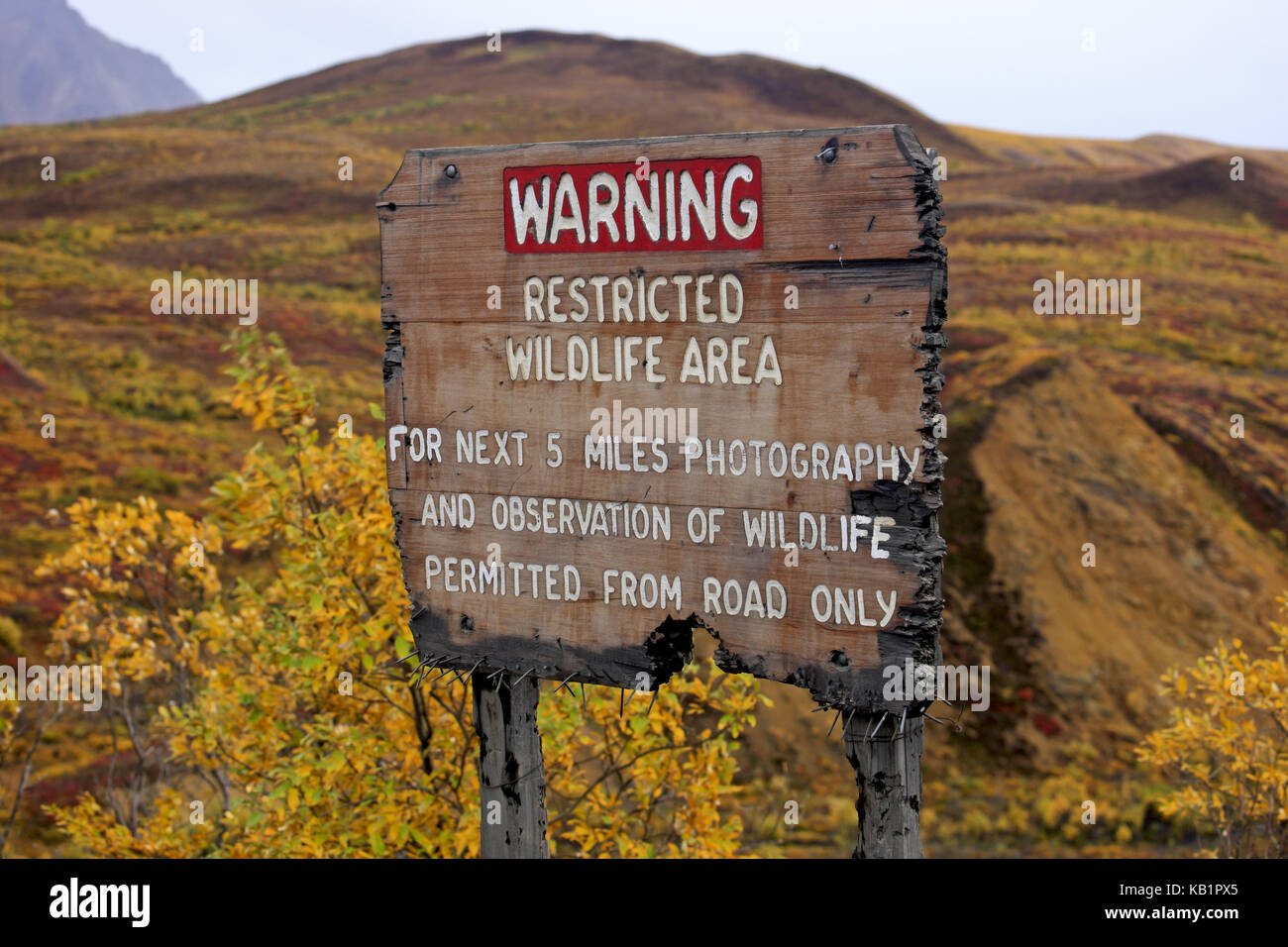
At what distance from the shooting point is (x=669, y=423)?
377 cm

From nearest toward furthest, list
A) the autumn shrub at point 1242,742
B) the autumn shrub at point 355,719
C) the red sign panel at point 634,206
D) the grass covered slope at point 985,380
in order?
the red sign panel at point 634,206, the autumn shrub at point 355,719, the autumn shrub at point 1242,742, the grass covered slope at point 985,380

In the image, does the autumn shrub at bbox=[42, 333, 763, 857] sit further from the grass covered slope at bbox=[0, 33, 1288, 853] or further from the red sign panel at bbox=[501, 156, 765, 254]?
the red sign panel at bbox=[501, 156, 765, 254]

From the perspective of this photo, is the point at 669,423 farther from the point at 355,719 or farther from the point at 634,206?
the point at 355,719

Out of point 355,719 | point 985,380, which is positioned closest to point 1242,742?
point 355,719

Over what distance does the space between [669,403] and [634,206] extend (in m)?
0.74

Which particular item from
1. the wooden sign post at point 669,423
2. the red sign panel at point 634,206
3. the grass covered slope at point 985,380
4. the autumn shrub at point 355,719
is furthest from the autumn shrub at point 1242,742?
the red sign panel at point 634,206

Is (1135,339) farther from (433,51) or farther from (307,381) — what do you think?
(433,51)

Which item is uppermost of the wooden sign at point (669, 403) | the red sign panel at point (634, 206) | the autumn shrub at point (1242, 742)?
the red sign panel at point (634, 206)

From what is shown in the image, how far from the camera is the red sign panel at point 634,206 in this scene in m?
3.63

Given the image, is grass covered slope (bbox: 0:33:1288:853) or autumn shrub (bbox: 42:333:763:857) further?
grass covered slope (bbox: 0:33:1288:853)

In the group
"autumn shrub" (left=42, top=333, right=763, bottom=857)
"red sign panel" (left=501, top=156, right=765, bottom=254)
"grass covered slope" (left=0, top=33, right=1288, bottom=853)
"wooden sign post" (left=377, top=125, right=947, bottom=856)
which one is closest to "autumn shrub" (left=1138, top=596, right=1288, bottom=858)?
"grass covered slope" (left=0, top=33, right=1288, bottom=853)

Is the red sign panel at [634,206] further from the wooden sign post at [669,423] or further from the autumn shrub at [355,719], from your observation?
the autumn shrub at [355,719]

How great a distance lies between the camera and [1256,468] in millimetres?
21062

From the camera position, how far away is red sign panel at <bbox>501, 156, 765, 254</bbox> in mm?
3633
